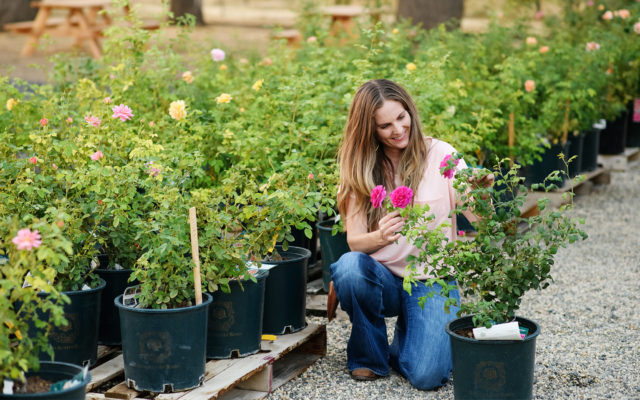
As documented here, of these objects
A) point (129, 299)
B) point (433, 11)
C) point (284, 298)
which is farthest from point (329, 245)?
point (433, 11)

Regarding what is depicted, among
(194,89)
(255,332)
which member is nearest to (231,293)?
(255,332)

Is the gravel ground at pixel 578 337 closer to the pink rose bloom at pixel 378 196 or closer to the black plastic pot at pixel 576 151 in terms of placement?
the pink rose bloom at pixel 378 196

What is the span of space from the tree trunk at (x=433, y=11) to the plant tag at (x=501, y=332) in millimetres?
6833

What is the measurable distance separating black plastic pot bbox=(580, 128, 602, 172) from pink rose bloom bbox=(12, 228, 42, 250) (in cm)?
539

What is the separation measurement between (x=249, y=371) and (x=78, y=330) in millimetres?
618

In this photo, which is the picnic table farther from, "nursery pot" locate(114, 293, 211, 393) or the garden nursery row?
"nursery pot" locate(114, 293, 211, 393)

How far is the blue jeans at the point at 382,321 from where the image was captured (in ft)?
10.3

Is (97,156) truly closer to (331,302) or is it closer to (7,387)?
(331,302)

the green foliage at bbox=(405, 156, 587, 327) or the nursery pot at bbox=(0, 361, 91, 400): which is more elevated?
the green foliage at bbox=(405, 156, 587, 327)

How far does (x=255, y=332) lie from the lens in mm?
3158

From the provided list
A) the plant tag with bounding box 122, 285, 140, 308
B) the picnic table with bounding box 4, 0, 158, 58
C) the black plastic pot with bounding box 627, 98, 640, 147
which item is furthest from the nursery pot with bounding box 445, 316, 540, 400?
the picnic table with bounding box 4, 0, 158, 58

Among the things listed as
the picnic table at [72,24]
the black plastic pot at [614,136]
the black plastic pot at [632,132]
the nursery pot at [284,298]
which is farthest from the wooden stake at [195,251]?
the picnic table at [72,24]

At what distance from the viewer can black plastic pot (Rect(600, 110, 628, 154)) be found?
25.3ft

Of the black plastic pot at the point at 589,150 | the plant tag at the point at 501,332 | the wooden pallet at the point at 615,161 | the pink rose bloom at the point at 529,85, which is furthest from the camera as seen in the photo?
the wooden pallet at the point at 615,161
